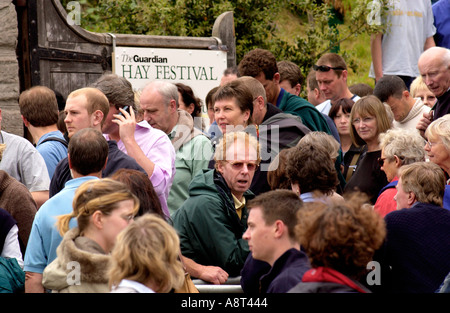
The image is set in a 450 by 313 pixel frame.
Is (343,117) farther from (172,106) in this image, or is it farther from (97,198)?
(97,198)

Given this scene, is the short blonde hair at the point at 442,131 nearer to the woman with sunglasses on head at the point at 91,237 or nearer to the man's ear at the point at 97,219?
the woman with sunglasses on head at the point at 91,237

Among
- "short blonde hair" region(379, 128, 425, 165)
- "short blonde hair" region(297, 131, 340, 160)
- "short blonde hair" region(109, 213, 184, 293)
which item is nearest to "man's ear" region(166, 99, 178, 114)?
"short blonde hair" region(297, 131, 340, 160)

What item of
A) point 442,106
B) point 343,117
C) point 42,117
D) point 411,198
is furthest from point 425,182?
point 343,117

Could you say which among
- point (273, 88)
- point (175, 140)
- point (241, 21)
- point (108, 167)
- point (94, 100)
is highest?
point (241, 21)

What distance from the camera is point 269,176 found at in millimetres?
5289

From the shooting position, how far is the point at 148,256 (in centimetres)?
320

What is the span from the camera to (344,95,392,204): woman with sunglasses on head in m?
6.13

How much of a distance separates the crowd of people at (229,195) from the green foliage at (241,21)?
230 centimetres

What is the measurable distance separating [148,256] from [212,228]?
1682mm

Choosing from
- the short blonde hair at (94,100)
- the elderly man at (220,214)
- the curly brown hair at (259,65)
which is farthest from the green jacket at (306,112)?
the short blonde hair at (94,100)

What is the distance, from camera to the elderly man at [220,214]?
4875 mm

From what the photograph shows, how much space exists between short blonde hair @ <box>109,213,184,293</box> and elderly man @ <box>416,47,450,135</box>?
4.04m
